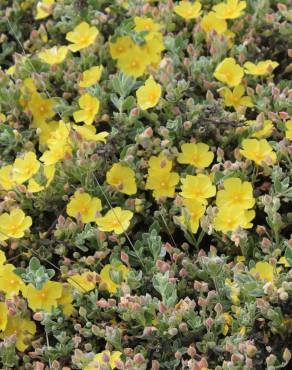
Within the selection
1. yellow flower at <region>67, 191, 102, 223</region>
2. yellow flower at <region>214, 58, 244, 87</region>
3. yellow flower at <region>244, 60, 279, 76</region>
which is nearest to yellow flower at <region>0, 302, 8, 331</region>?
yellow flower at <region>67, 191, 102, 223</region>

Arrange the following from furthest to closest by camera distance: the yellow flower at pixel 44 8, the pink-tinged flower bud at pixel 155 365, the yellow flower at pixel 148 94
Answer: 1. the yellow flower at pixel 44 8
2. the yellow flower at pixel 148 94
3. the pink-tinged flower bud at pixel 155 365

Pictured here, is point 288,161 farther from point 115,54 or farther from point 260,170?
point 115,54

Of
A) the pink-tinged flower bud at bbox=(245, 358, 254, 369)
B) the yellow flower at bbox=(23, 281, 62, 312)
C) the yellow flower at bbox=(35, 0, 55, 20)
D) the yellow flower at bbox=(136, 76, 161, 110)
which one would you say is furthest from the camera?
the yellow flower at bbox=(35, 0, 55, 20)

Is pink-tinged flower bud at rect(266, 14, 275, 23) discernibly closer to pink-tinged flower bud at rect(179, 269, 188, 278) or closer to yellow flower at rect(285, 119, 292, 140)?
yellow flower at rect(285, 119, 292, 140)

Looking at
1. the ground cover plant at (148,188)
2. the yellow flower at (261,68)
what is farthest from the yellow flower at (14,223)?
the yellow flower at (261,68)

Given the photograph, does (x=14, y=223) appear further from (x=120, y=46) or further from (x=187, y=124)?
(x=120, y=46)

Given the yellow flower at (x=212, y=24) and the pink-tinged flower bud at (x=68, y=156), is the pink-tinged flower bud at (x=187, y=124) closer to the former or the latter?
the pink-tinged flower bud at (x=68, y=156)
